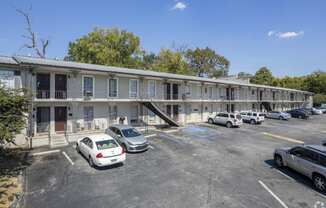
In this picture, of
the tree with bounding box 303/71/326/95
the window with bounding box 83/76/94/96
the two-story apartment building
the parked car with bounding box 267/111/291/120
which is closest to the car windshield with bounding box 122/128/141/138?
the two-story apartment building

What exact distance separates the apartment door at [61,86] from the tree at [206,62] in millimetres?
46478

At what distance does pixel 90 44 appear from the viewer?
3869 centimetres

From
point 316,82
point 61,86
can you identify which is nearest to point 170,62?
point 61,86

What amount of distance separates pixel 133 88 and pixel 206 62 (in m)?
44.0

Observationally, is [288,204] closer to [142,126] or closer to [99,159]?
[99,159]

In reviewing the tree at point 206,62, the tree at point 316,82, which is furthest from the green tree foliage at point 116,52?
the tree at point 316,82

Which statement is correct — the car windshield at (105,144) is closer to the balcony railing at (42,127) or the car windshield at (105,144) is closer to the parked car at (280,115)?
the balcony railing at (42,127)

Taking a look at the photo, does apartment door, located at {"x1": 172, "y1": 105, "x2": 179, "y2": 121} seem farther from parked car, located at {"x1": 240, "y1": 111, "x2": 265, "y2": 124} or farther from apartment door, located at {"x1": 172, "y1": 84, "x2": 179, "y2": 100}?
parked car, located at {"x1": 240, "y1": 111, "x2": 265, "y2": 124}

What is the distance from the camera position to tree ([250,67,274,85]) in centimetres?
7412

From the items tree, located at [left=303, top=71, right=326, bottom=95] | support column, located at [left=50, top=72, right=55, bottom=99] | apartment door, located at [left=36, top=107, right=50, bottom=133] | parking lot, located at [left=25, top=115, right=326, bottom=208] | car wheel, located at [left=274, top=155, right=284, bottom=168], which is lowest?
parking lot, located at [left=25, top=115, right=326, bottom=208]

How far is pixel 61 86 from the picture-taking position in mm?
18047

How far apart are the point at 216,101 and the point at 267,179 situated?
2249 centimetres

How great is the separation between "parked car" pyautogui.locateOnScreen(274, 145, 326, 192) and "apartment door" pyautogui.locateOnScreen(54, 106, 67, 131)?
17.1 m

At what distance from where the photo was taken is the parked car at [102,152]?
11.2 meters
